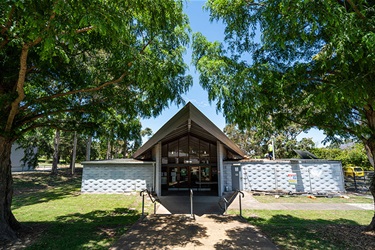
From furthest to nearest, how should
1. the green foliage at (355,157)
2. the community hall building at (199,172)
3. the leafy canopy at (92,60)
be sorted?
1. the green foliage at (355,157)
2. the community hall building at (199,172)
3. the leafy canopy at (92,60)

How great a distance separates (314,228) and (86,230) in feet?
21.9

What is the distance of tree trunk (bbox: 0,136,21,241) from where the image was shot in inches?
208

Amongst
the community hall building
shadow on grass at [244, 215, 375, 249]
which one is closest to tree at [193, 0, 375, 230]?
shadow on grass at [244, 215, 375, 249]

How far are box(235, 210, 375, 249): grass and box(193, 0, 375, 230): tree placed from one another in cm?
93

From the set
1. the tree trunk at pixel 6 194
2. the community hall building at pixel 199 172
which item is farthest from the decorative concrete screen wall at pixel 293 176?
the tree trunk at pixel 6 194

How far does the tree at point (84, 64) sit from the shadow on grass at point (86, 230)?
95cm

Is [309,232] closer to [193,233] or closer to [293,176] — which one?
[193,233]

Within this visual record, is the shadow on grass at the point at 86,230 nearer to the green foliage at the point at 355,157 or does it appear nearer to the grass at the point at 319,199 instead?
the grass at the point at 319,199

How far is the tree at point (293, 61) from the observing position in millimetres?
3498

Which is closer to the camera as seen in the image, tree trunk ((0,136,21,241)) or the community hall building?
tree trunk ((0,136,21,241))

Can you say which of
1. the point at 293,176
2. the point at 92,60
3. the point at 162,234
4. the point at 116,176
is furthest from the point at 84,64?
the point at 293,176

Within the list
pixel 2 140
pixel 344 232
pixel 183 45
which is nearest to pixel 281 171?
pixel 344 232

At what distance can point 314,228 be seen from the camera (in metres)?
6.32

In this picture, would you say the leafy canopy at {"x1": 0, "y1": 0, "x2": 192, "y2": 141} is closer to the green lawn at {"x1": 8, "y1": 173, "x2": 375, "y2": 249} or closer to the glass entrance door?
the green lawn at {"x1": 8, "y1": 173, "x2": 375, "y2": 249}
